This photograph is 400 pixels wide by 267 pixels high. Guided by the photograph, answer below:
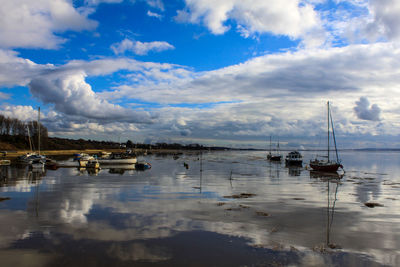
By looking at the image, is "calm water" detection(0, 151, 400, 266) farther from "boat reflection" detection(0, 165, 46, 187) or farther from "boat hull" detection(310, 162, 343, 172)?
"boat hull" detection(310, 162, 343, 172)

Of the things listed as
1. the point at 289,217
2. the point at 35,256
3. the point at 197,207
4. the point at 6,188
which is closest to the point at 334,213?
the point at 289,217

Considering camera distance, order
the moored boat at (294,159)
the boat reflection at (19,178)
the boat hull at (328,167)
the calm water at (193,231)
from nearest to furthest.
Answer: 1. the calm water at (193,231)
2. the boat reflection at (19,178)
3. the boat hull at (328,167)
4. the moored boat at (294,159)

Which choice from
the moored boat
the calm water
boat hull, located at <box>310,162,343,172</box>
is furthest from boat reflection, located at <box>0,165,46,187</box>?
the moored boat

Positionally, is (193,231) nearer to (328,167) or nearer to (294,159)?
(328,167)

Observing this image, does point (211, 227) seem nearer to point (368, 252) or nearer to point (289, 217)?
point (289, 217)

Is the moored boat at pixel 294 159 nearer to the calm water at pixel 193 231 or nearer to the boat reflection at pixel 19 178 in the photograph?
the calm water at pixel 193 231

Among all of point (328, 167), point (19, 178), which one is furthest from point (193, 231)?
point (328, 167)

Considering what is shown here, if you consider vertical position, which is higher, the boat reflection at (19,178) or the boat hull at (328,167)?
the boat hull at (328,167)

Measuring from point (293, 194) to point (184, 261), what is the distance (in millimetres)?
23332

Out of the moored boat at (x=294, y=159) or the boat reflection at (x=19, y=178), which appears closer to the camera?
the boat reflection at (x=19, y=178)

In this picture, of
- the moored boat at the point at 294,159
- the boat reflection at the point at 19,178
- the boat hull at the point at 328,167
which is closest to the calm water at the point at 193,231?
the boat reflection at the point at 19,178

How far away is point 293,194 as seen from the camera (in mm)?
33062

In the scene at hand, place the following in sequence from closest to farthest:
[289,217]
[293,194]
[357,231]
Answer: [357,231] → [289,217] → [293,194]

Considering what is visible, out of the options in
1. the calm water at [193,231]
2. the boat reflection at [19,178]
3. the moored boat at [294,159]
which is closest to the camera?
the calm water at [193,231]
